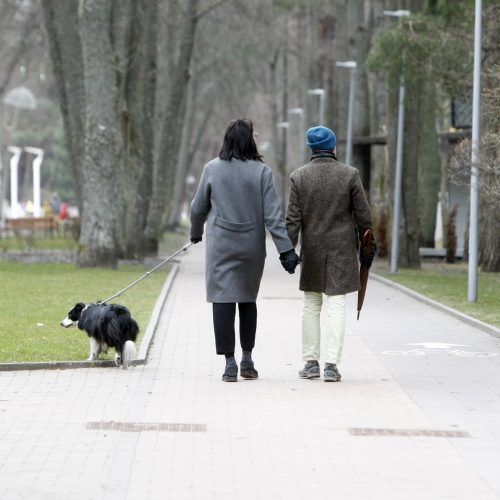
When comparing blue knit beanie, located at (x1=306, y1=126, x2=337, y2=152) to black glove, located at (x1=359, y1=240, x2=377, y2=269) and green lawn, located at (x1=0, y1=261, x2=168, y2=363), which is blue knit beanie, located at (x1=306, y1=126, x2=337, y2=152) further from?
green lawn, located at (x1=0, y1=261, x2=168, y2=363)

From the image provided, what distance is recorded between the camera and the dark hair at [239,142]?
11352 millimetres

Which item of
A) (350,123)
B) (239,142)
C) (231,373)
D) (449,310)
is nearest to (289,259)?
(239,142)

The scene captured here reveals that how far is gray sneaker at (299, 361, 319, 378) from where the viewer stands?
11836mm

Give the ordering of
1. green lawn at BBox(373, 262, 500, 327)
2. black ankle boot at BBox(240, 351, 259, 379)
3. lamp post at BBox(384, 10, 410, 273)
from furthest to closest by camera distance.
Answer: lamp post at BBox(384, 10, 410, 273) → green lawn at BBox(373, 262, 500, 327) → black ankle boot at BBox(240, 351, 259, 379)

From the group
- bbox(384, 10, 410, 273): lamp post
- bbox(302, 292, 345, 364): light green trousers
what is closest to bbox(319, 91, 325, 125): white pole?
bbox(384, 10, 410, 273): lamp post

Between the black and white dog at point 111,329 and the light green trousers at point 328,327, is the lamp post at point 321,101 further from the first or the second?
the light green trousers at point 328,327

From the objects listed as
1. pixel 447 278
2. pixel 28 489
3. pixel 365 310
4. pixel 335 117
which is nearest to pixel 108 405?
pixel 28 489

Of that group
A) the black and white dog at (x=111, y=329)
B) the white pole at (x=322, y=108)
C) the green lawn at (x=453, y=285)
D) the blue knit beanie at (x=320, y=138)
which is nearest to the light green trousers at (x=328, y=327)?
the blue knit beanie at (x=320, y=138)

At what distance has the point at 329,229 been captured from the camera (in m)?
11.5

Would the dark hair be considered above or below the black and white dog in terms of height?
above

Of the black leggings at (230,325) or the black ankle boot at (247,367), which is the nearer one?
the black leggings at (230,325)

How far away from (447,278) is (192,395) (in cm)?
1871

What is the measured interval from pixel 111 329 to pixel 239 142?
5.98 feet

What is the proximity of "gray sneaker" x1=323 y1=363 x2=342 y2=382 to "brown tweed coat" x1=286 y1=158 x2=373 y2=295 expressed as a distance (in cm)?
58
